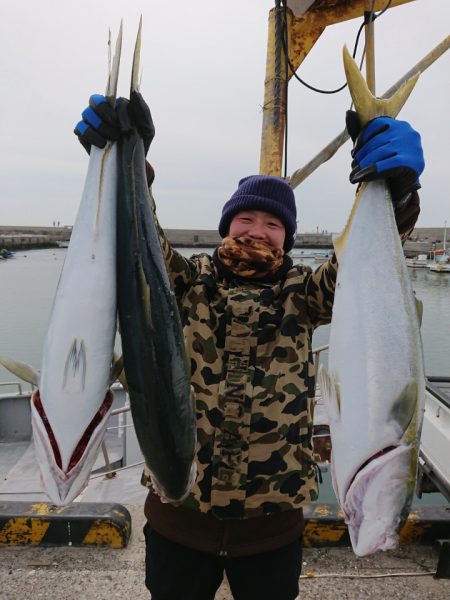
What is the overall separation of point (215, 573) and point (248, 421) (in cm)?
67

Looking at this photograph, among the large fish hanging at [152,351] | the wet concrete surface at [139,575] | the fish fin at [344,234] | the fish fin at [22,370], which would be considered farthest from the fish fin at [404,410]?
the wet concrete surface at [139,575]

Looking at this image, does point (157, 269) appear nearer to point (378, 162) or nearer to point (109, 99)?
point (109, 99)

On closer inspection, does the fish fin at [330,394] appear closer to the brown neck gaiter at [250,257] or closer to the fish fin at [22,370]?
the brown neck gaiter at [250,257]

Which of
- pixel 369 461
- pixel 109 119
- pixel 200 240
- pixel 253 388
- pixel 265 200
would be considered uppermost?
pixel 200 240

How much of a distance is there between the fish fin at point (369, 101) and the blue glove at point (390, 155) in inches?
1.4

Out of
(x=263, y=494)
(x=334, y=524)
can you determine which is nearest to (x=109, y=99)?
(x=263, y=494)

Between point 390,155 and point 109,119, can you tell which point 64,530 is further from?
point 390,155

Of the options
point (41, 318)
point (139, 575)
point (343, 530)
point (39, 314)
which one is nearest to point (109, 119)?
point (139, 575)

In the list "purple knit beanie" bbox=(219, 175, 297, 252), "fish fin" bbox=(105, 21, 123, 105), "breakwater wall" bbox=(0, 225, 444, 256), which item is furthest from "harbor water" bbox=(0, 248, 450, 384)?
"breakwater wall" bbox=(0, 225, 444, 256)

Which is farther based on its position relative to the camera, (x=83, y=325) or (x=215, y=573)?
(x=215, y=573)

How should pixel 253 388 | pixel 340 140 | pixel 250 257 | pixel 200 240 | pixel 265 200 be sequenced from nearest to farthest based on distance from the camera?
1. pixel 253 388
2. pixel 250 257
3. pixel 265 200
4. pixel 340 140
5. pixel 200 240

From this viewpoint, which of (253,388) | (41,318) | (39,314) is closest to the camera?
(253,388)

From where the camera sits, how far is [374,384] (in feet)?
4.73

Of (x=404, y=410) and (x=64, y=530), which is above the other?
(x=404, y=410)
